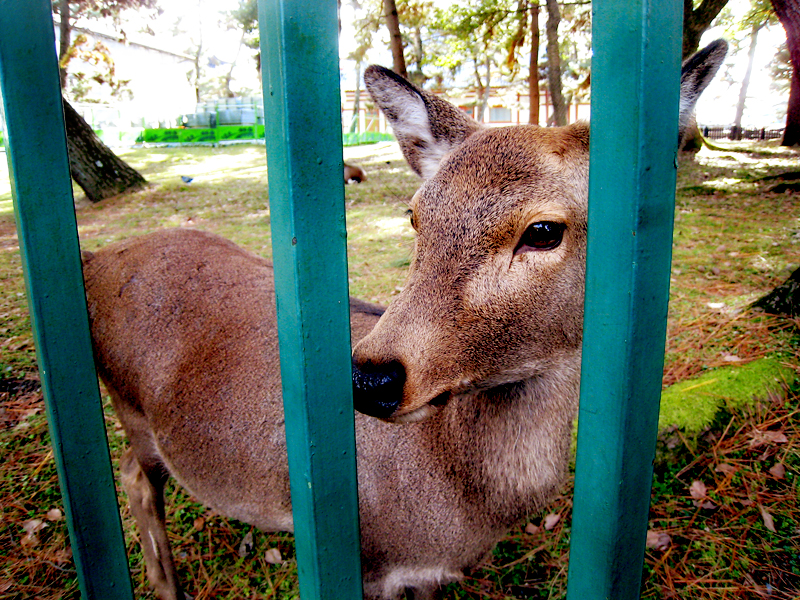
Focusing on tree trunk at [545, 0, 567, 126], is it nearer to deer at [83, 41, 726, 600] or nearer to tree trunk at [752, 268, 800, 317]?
tree trunk at [752, 268, 800, 317]

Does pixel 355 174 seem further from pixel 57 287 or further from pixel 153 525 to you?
pixel 57 287

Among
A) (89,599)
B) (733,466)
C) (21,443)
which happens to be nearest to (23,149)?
(89,599)

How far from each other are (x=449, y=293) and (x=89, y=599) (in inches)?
45.7

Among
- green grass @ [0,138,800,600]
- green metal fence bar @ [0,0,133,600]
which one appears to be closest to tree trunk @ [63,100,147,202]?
green grass @ [0,138,800,600]

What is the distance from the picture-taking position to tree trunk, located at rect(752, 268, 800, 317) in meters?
4.05

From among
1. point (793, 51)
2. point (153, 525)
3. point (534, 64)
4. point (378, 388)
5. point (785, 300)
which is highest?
point (534, 64)

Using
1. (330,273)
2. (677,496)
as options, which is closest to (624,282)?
(330,273)

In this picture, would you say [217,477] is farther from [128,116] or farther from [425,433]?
[128,116]

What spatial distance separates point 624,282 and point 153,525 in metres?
2.93

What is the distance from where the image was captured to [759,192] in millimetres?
10141

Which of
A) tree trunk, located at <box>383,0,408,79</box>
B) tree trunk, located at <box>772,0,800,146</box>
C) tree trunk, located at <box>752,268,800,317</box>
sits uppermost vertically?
tree trunk, located at <box>383,0,408,79</box>

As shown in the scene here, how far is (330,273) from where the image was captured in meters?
0.99

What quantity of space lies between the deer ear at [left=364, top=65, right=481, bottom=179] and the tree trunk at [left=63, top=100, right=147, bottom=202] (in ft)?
35.4

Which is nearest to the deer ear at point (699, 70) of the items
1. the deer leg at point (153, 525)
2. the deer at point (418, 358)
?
the deer at point (418, 358)
